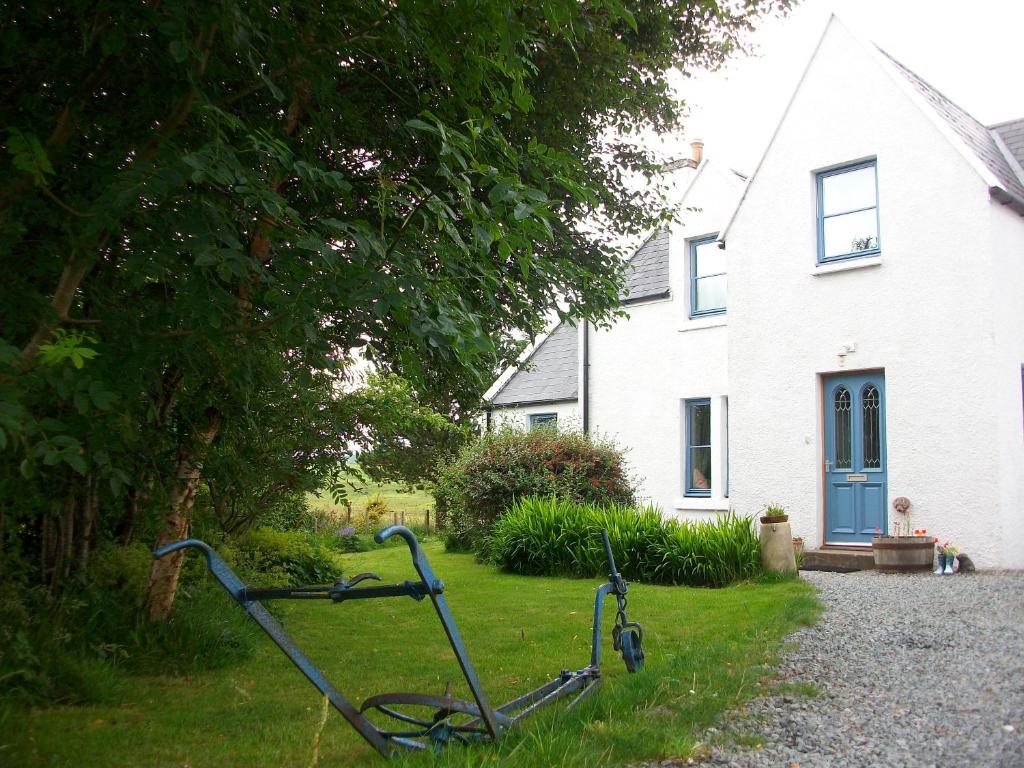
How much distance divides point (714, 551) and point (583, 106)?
557 cm

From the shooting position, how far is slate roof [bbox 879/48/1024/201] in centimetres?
1168

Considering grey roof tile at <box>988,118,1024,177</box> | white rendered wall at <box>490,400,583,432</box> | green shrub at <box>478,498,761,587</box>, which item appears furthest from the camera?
white rendered wall at <box>490,400,583,432</box>

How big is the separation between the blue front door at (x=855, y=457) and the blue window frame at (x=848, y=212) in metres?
1.81

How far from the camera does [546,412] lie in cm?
1934

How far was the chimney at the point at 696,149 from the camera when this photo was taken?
18891 mm

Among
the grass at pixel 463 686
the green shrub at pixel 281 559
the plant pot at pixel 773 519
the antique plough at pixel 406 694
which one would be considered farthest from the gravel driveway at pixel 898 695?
the green shrub at pixel 281 559

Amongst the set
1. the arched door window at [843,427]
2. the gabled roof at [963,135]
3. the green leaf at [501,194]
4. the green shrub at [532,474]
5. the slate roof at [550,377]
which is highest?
the gabled roof at [963,135]

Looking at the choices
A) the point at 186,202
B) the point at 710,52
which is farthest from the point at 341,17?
the point at 710,52

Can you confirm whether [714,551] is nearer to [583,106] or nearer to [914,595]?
[914,595]

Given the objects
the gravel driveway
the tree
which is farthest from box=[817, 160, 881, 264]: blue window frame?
the tree

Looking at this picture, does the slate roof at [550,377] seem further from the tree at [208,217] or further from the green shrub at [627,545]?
the tree at [208,217]

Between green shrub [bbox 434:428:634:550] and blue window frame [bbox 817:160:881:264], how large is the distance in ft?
15.7

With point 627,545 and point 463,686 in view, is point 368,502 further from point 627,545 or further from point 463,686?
point 463,686

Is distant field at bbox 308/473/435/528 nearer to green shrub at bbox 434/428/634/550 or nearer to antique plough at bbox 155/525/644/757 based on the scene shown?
green shrub at bbox 434/428/634/550
